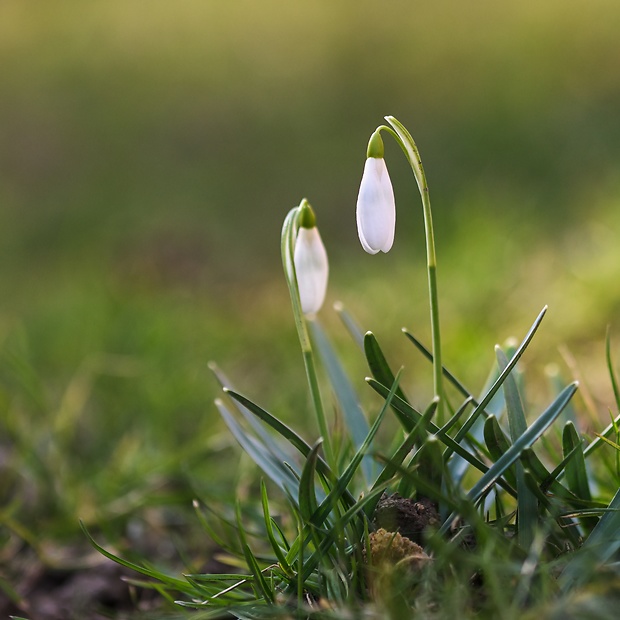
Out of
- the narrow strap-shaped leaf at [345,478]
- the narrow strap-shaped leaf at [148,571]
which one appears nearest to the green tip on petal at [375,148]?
the narrow strap-shaped leaf at [345,478]

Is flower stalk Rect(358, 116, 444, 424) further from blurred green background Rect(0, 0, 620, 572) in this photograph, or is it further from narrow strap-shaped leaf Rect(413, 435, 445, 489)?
blurred green background Rect(0, 0, 620, 572)

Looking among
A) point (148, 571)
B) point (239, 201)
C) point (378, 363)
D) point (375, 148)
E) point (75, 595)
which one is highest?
point (375, 148)

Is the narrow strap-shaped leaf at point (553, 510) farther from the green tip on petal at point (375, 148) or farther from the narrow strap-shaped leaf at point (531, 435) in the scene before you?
the green tip on petal at point (375, 148)

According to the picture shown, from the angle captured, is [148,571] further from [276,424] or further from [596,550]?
[596,550]

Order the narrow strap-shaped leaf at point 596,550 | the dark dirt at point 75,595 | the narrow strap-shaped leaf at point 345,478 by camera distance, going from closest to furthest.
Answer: the narrow strap-shaped leaf at point 596,550 → the narrow strap-shaped leaf at point 345,478 → the dark dirt at point 75,595

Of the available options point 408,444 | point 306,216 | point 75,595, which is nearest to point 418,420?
point 408,444

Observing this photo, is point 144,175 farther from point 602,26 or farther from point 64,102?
point 602,26

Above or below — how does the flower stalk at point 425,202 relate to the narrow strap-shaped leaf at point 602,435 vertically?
above

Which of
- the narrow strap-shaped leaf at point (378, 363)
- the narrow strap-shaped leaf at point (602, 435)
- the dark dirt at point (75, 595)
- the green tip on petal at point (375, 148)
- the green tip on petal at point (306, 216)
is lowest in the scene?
the dark dirt at point (75, 595)
